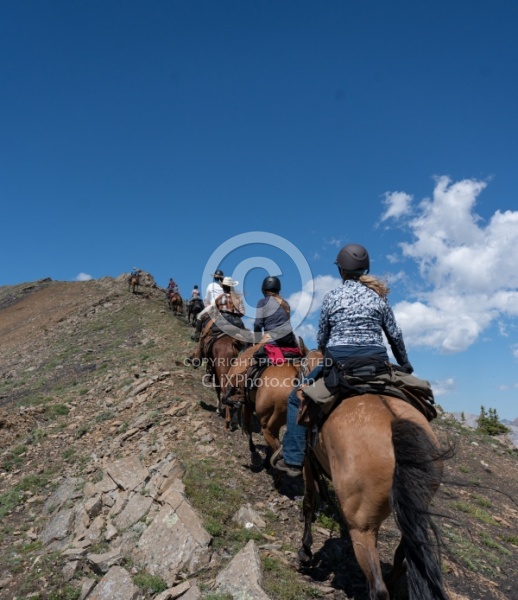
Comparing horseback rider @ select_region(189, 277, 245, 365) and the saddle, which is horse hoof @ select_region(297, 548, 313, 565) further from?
horseback rider @ select_region(189, 277, 245, 365)

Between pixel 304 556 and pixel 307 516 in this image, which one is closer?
pixel 304 556

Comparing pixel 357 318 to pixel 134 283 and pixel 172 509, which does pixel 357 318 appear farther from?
pixel 134 283

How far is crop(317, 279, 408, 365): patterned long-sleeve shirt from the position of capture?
4.75 meters

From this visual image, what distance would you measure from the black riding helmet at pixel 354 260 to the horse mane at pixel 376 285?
111mm

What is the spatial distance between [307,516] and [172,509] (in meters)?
1.89

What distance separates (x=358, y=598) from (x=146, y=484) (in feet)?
12.5

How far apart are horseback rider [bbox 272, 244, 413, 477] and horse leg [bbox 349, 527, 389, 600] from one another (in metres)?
1.64

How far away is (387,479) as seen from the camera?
363 centimetres

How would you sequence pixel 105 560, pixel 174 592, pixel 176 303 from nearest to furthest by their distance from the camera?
pixel 174 592 < pixel 105 560 < pixel 176 303

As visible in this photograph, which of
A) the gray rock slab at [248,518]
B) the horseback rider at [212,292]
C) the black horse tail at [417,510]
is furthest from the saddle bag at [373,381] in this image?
the horseback rider at [212,292]

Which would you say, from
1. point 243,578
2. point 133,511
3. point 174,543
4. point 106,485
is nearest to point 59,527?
point 106,485

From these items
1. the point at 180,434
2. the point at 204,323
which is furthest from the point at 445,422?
the point at 180,434

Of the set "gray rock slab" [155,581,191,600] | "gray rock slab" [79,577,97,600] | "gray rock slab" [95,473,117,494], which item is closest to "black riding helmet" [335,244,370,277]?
"gray rock slab" [155,581,191,600]

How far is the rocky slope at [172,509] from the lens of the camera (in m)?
5.26
